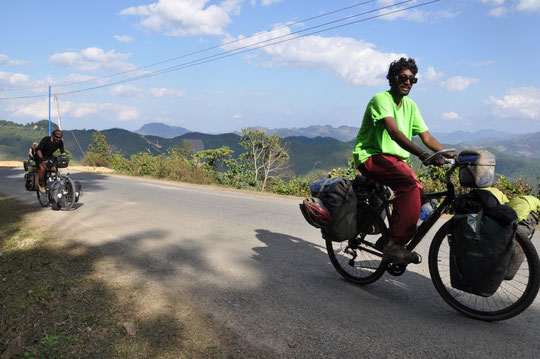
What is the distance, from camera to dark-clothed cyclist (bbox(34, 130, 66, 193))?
8406 mm

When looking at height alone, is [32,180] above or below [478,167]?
below

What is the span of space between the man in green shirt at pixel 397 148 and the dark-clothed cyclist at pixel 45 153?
7.47 metres

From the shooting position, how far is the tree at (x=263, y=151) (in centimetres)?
4059

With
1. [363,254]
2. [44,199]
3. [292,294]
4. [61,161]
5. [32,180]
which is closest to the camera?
[292,294]

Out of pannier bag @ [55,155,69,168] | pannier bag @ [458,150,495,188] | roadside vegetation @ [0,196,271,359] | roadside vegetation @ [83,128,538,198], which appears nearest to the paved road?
roadside vegetation @ [0,196,271,359]

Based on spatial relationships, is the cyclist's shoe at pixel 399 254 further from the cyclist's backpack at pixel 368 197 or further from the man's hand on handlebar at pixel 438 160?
the man's hand on handlebar at pixel 438 160

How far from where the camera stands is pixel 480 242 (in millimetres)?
2797

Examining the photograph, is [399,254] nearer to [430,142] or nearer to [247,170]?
[430,142]

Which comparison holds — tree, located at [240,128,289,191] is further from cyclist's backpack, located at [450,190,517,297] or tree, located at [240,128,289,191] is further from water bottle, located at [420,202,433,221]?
cyclist's backpack, located at [450,190,517,297]

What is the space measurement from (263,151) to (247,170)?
1939 centimetres

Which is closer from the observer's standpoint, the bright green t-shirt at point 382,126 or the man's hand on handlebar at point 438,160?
the man's hand on handlebar at point 438,160

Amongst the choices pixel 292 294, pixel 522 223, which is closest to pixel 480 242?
pixel 522 223

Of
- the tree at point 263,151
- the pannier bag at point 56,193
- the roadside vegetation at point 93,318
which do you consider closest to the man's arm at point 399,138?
the roadside vegetation at point 93,318

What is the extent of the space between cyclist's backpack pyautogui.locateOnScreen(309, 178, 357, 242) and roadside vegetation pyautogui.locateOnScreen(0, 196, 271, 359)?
4.62 feet
